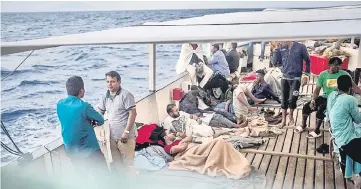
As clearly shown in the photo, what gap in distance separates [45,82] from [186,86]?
27.5ft

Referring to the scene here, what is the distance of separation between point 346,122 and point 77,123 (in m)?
2.14

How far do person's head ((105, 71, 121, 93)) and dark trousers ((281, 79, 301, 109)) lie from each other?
94.6 inches

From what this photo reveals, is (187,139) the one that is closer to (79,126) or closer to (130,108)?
(130,108)

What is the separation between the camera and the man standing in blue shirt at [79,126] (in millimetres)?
2787

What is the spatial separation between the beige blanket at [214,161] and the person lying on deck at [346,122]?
0.91 metres

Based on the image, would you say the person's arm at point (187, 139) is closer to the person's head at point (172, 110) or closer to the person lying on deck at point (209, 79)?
the person's head at point (172, 110)

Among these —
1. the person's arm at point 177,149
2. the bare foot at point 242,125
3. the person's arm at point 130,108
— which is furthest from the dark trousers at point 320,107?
the person's arm at point 130,108

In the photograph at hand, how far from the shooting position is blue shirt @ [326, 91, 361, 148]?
3014 millimetres

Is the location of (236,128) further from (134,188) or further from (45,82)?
(45,82)

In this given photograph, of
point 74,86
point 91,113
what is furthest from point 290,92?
point 74,86

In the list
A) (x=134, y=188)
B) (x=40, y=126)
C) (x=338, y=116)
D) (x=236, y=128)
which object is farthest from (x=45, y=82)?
(x=338, y=116)

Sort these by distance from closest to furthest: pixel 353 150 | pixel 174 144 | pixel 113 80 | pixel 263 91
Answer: pixel 353 150, pixel 113 80, pixel 174 144, pixel 263 91

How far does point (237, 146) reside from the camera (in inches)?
168

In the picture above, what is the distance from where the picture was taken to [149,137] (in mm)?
4262
